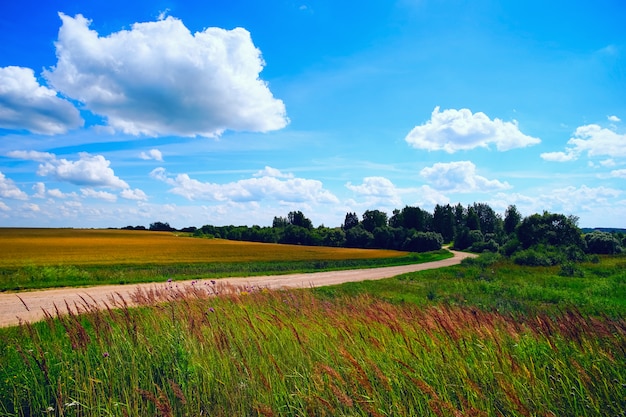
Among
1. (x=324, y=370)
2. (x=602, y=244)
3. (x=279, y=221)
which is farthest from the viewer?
(x=279, y=221)

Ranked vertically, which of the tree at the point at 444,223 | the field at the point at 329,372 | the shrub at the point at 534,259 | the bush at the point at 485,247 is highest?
the tree at the point at 444,223

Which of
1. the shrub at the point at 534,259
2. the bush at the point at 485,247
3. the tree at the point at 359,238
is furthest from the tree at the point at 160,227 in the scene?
the shrub at the point at 534,259

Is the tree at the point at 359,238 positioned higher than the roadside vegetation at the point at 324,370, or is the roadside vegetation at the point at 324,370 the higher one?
the roadside vegetation at the point at 324,370

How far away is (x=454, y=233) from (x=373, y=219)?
28559 mm

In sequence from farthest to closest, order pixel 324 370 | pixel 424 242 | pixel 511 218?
pixel 511 218 < pixel 424 242 < pixel 324 370

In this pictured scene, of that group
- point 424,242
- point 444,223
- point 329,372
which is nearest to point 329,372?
point 329,372

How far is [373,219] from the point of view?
385ft

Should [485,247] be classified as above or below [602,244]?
below

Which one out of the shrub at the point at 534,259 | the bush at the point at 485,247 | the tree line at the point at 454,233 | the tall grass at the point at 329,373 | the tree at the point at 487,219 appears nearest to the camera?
the tall grass at the point at 329,373

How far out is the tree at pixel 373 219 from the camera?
117 meters

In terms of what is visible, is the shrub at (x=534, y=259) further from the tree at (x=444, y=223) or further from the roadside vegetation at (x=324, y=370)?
the tree at (x=444, y=223)

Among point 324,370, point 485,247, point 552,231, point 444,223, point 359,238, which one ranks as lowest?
point 485,247

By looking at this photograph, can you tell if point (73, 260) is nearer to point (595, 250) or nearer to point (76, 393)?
point (76, 393)

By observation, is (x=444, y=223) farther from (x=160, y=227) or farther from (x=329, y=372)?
(x=329, y=372)
